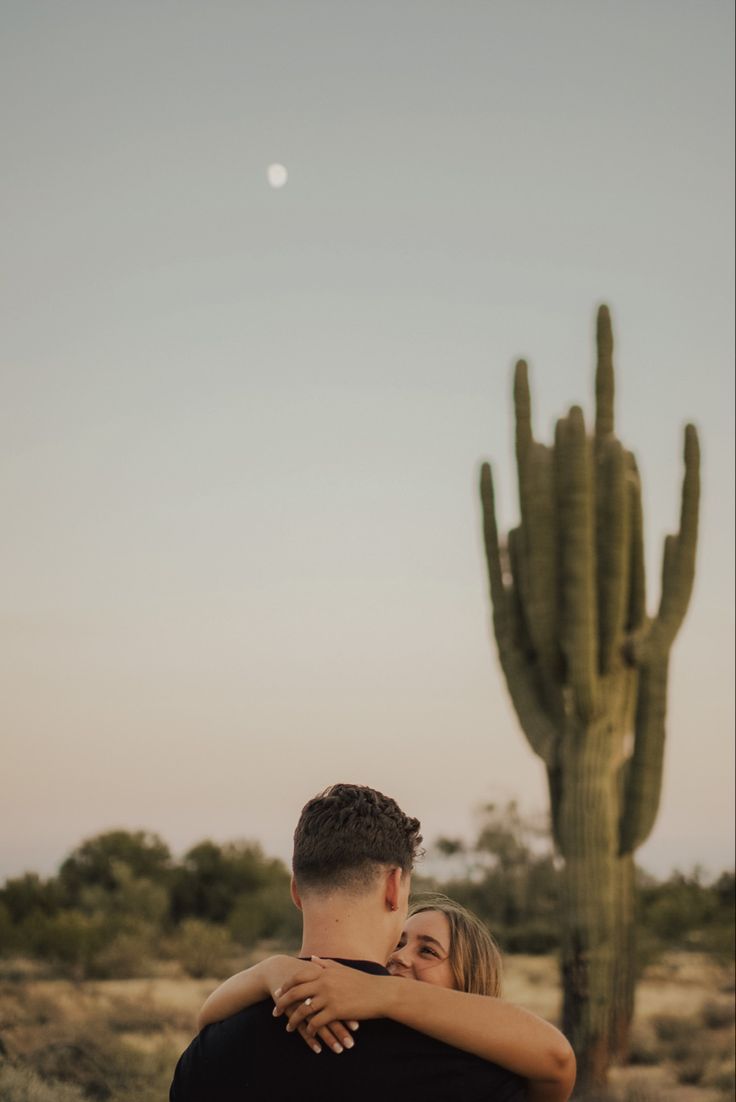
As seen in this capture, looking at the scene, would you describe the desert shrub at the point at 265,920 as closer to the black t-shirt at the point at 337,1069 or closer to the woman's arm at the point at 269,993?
the woman's arm at the point at 269,993

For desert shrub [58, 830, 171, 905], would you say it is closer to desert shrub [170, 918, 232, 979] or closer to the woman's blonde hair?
desert shrub [170, 918, 232, 979]

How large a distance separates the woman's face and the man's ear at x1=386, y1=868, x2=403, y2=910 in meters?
0.63

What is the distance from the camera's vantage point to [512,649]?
11.1 meters

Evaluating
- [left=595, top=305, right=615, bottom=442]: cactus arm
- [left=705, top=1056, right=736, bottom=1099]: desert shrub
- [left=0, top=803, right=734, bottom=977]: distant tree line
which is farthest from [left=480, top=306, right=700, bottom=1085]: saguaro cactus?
[left=0, top=803, right=734, bottom=977]: distant tree line

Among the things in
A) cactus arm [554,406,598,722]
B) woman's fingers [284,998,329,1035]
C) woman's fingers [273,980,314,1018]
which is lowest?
woman's fingers [284,998,329,1035]

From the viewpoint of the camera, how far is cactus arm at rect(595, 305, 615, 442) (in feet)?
37.2

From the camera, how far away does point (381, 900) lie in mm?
2164

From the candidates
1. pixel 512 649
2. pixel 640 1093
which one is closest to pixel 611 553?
pixel 512 649

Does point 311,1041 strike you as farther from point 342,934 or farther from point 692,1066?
point 692,1066

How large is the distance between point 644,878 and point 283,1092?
21.2 metres

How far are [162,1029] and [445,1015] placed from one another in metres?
11.6

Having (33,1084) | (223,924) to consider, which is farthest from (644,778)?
(223,924)

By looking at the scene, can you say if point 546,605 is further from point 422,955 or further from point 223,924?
point 223,924

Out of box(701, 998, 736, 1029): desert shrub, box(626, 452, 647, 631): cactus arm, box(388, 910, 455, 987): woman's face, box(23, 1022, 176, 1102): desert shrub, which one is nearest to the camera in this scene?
box(388, 910, 455, 987): woman's face
